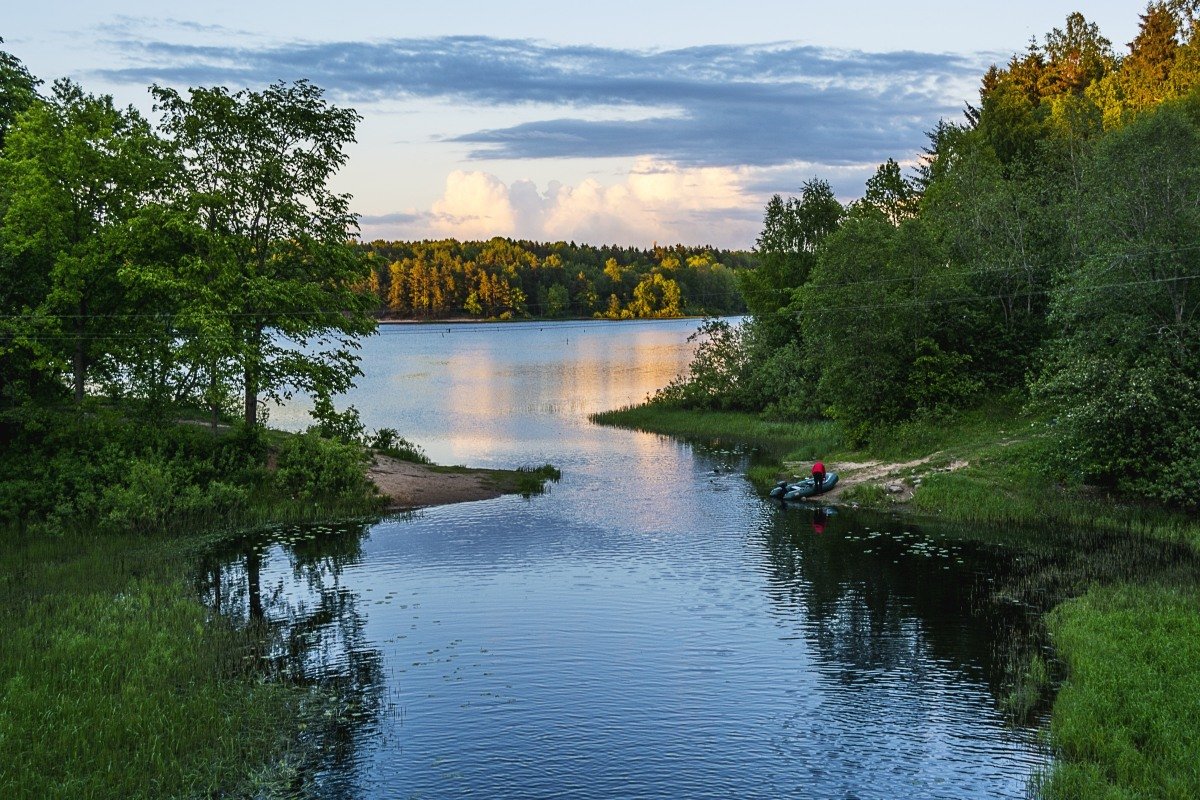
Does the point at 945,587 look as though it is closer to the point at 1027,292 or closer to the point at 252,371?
the point at 1027,292

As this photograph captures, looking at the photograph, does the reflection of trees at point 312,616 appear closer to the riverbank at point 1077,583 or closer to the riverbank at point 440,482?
the riverbank at point 440,482

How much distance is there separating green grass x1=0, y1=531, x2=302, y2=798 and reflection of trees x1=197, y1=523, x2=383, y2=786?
0.82m

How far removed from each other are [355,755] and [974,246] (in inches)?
2090

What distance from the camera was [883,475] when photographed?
5256cm

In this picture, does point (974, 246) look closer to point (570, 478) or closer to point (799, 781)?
point (570, 478)

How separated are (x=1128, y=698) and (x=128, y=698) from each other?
70.4ft

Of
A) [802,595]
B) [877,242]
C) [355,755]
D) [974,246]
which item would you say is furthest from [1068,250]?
[355,755]

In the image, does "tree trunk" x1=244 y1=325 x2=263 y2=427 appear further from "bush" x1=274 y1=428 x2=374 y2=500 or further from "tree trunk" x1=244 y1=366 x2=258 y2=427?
"bush" x1=274 y1=428 x2=374 y2=500

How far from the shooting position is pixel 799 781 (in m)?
19.7

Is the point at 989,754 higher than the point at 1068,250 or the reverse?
the reverse

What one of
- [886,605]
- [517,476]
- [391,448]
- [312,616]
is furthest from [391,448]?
[886,605]

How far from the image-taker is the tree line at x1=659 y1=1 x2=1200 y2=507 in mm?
42062

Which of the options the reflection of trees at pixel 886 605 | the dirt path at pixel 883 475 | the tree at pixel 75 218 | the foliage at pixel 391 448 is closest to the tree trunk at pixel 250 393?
the tree at pixel 75 218

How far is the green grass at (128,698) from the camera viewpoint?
19219mm
